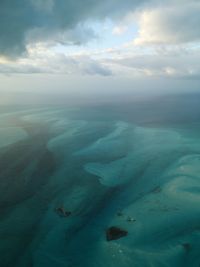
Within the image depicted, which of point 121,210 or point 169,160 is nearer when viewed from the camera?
point 121,210

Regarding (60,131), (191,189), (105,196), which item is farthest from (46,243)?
(60,131)

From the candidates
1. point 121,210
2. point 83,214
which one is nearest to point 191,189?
point 121,210

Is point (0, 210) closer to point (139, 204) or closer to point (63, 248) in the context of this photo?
point (63, 248)

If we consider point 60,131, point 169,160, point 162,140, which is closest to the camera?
point 169,160

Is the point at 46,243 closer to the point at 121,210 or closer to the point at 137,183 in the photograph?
the point at 121,210

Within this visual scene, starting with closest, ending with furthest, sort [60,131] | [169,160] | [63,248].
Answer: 1. [63,248]
2. [169,160]
3. [60,131]

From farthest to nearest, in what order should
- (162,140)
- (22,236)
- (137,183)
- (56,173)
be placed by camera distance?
(162,140) < (56,173) < (137,183) < (22,236)
